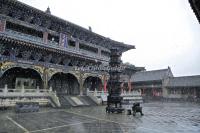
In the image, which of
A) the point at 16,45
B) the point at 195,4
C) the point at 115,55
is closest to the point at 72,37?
the point at 16,45

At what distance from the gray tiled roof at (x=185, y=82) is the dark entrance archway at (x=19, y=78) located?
2827 cm

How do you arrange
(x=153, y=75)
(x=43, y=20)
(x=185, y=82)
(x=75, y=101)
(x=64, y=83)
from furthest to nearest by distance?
(x=153, y=75) < (x=185, y=82) < (x=64, y=83) < (x=43, y=20) < (x=75, y=101)

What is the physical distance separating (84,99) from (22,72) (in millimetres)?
6688

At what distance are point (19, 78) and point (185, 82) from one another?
3124 centimetres

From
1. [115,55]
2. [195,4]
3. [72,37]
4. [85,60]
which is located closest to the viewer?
[195,4]

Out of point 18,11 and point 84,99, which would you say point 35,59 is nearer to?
point 18,11

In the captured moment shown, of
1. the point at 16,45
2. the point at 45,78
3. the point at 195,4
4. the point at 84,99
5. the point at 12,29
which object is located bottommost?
the point at 84,99

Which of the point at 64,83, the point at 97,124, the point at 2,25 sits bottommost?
the point at 97,124

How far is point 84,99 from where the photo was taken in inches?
Result: 816

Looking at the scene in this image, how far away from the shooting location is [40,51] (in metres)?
18.0

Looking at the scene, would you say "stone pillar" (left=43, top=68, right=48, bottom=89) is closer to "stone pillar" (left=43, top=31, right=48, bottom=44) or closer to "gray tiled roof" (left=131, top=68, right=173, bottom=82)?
"stone pillar" (left=43, top=31, right=48, bottom=44)

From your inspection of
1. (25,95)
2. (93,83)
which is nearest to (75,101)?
(25,95)

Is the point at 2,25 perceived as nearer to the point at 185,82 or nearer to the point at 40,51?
the point at 40,51

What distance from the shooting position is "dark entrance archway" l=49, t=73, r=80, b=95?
875 inches
